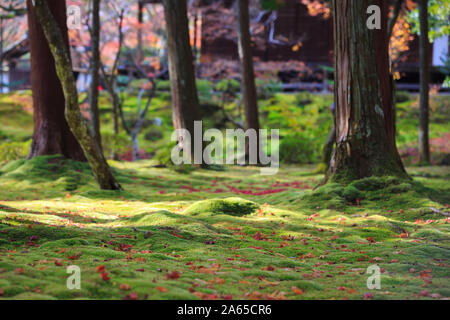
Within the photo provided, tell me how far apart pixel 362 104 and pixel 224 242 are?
4.13 meters

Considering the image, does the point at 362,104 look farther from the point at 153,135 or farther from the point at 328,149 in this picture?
the point at 153,135

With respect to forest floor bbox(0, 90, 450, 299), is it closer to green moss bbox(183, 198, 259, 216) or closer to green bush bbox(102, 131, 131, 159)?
green moss bbox(183, 198, 259, 216)

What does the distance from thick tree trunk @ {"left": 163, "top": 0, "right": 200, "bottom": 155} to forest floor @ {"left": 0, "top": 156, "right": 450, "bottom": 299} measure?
4.66 m

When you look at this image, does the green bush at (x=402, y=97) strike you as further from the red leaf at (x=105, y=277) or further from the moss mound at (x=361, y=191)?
the red leaf at (x=105, y=277)

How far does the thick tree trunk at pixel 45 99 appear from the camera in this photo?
12.3 meters

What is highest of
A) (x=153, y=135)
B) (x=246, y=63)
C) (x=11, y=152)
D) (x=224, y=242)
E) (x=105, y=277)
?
(x=246, y=63)

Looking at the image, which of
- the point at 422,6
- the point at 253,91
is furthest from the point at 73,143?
the point at 422,6

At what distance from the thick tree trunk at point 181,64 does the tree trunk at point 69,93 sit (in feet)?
17.1

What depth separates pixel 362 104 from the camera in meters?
8.80

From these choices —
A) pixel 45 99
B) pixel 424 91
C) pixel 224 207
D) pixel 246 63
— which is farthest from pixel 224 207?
pixel 424 91

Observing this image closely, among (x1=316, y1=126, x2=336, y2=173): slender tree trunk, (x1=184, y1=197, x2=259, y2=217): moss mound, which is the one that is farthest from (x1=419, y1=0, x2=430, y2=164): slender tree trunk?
(x1=184, y1=197, x2=259, y2=217): moss mound

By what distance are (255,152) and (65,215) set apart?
11329 mm

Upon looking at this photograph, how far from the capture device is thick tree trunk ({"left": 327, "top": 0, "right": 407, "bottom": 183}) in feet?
28.8

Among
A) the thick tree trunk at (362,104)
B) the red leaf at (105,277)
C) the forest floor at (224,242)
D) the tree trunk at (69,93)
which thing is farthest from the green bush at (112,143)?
the red leaf at (105,277)
